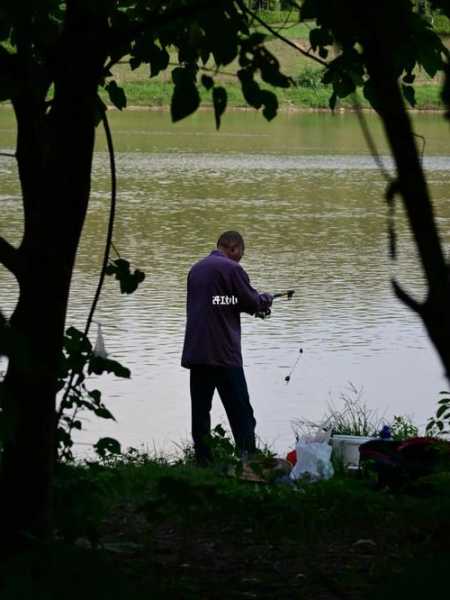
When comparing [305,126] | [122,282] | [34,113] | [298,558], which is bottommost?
[298,558]

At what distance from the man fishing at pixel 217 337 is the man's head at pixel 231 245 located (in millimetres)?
143

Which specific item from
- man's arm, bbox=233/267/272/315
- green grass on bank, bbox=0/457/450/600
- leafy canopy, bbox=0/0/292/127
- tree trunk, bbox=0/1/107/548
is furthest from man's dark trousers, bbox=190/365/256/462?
tree trunk, bbox=0/1/107/548

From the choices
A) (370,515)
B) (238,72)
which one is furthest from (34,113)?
(370,515)

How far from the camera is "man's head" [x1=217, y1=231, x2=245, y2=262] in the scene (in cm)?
855

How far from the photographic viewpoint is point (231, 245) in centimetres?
856

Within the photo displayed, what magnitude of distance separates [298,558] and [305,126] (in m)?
54.0

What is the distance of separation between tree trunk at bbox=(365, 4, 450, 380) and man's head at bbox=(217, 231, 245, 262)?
272 inches

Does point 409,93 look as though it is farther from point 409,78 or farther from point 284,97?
point 284,97

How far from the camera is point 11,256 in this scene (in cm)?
385

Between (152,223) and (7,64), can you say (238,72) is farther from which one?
(152,223)

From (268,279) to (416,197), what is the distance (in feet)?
55.3

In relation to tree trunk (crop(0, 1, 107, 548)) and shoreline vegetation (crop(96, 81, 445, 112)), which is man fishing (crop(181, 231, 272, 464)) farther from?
shoreline vegetation (crop(96, 81, 445, 112))

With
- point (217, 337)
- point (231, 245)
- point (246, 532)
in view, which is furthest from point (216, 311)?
point (246, 532)

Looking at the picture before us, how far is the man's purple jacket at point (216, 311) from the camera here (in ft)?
27.3
